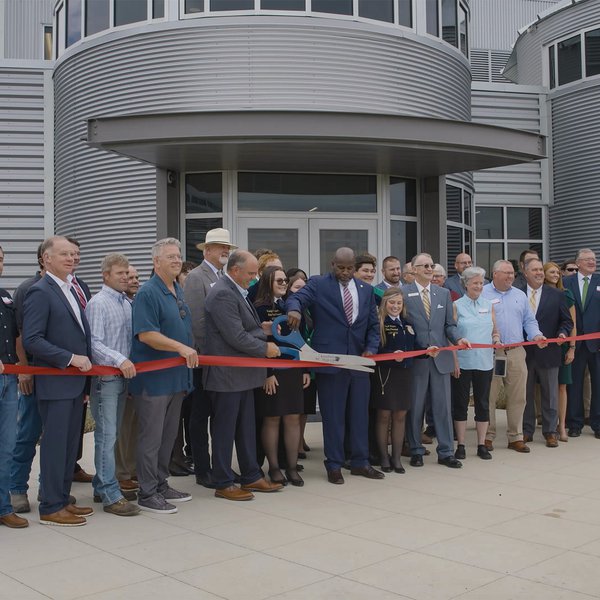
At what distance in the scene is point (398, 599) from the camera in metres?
4.16

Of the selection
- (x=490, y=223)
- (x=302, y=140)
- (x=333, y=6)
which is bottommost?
(x=490, y=223)

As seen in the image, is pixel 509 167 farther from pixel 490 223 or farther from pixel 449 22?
pixel 449 22

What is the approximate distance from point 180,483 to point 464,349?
2.99m

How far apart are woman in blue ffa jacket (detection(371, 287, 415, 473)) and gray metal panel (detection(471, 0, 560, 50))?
77.9 feet

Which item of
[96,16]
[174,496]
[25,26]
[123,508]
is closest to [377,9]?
[96,16]

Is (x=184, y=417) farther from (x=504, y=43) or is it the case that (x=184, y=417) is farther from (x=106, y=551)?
(x=504, y=43)

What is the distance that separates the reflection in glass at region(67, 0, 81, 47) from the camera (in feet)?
43.7

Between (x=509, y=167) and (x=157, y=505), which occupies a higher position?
(x=509, y=167)

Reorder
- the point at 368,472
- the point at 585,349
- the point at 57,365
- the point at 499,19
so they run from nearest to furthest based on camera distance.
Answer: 1. the point at 57,365
2. the point at 368,472
3. the point at 585,349
4. the point at 499,19

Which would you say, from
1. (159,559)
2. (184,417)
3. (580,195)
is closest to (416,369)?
(184,417)

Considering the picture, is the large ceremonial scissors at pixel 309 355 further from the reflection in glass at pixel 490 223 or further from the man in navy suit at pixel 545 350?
the reflection in glass at pixel 490 223

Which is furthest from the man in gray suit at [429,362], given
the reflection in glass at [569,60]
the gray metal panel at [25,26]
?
the gray metal panel at [25,26]

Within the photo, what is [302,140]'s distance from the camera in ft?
32.4

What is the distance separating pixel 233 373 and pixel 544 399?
4035 millimetres
